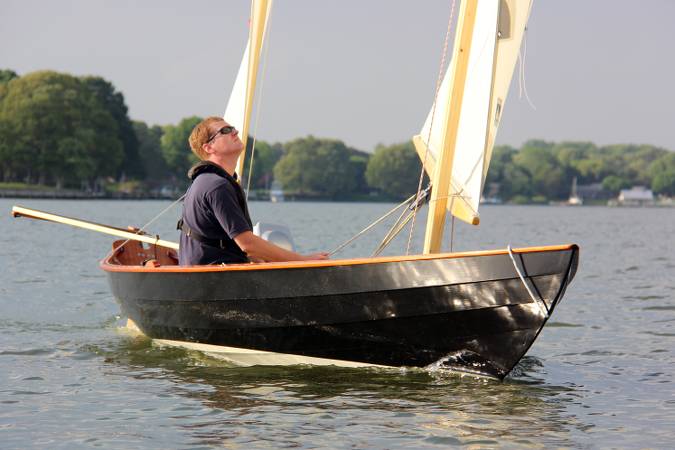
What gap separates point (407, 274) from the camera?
9594 mm

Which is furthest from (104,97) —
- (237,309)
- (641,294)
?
(237,309)

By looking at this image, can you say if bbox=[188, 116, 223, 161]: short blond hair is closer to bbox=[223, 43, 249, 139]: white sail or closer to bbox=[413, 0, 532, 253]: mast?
bbox=[413, 0, 532, 253]: mast

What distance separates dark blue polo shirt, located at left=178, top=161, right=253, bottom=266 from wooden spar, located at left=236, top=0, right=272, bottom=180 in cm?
435

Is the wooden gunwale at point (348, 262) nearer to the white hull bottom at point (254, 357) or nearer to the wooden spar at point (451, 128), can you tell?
the wooden spar at point (451, 128)

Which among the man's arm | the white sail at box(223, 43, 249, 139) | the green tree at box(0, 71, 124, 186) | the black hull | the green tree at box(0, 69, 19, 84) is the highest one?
the green tree at box(0, 69, 19, 84)

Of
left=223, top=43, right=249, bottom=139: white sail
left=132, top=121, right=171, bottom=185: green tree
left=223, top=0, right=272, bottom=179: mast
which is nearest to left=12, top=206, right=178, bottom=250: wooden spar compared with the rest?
left=223, top=0, right=272, bottom=179: mast

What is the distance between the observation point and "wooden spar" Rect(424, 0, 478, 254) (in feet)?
34.2

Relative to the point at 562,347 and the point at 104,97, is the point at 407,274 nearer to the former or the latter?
the point at 562,347

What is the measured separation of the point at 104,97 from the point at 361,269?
115m

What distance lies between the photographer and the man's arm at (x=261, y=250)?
9953mm

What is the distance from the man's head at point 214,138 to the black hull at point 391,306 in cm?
118

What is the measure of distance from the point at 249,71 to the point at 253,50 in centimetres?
32

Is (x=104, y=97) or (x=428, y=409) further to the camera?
(x=104, y=97)

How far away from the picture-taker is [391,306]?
981 centimetres
